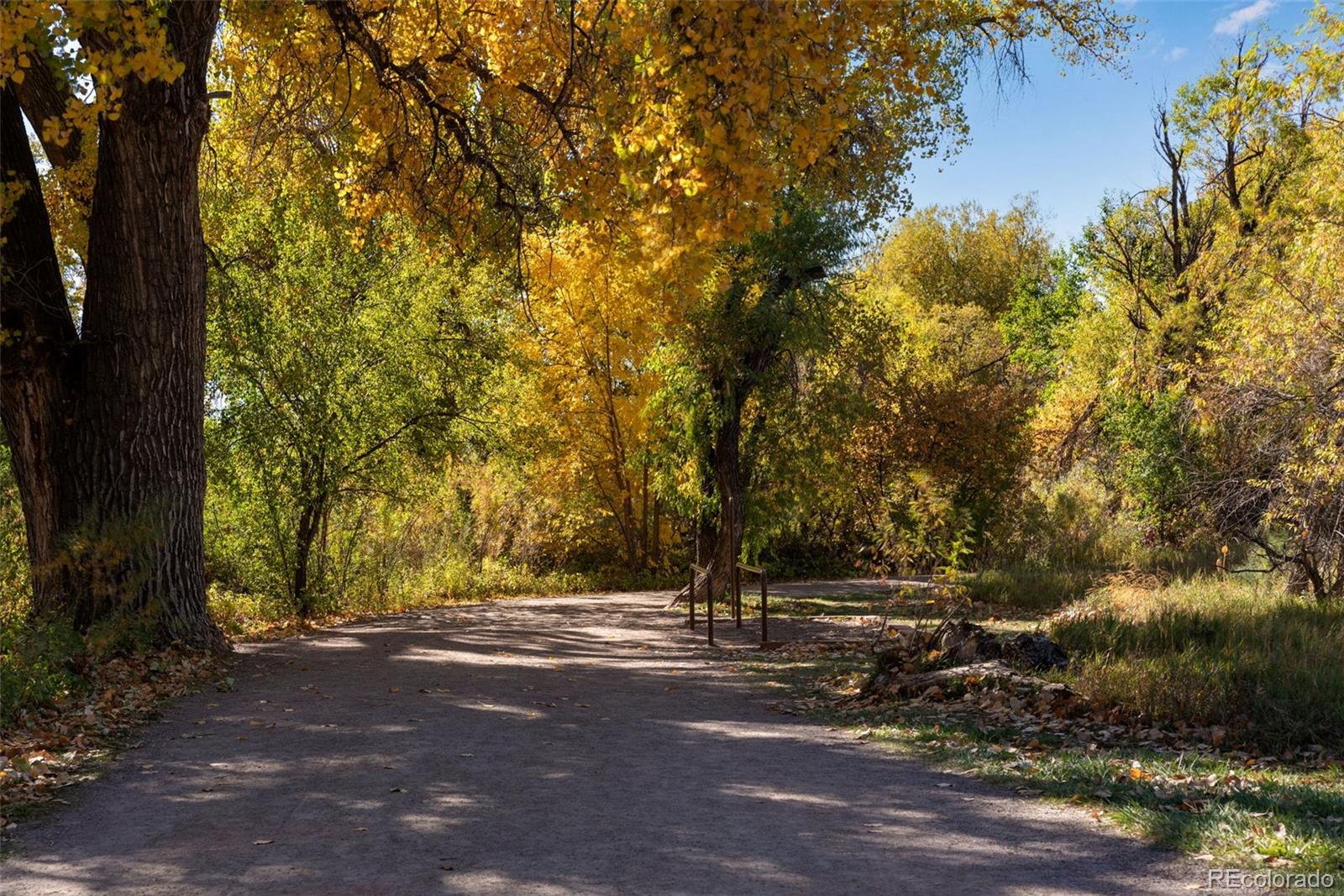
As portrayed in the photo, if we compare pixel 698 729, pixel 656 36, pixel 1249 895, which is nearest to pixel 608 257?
pixel 656 36

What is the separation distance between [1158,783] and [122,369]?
9480 millimetres

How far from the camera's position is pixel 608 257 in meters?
13.0

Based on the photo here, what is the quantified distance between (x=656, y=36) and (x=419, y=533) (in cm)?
1749

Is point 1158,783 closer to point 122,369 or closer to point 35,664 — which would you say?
point 35,664

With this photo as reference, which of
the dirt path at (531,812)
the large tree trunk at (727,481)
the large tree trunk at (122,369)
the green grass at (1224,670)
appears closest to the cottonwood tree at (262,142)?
the large tree trunk at (122,369)

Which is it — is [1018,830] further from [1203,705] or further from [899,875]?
[1203,705]

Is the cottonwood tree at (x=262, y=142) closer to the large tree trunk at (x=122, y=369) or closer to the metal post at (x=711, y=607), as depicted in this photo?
the large tree trunk at (x=122, y=369)

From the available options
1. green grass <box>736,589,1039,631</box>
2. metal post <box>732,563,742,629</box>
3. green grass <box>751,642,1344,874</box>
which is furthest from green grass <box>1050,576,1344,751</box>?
metal post <box>732,563,742,629</box>

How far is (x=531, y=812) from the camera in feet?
18.9

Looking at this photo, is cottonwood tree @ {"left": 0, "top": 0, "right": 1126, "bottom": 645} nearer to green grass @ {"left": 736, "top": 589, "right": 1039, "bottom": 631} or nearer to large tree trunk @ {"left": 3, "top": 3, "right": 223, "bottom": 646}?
large tree trunk @ {"left": 3, "top": 3, "right": 223, "bottom": 646}

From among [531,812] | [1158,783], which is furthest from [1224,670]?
[531,812]

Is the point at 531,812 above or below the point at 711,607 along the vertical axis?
below

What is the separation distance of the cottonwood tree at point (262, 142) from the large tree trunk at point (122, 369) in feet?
0.07

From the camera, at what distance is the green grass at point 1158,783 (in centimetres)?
498
